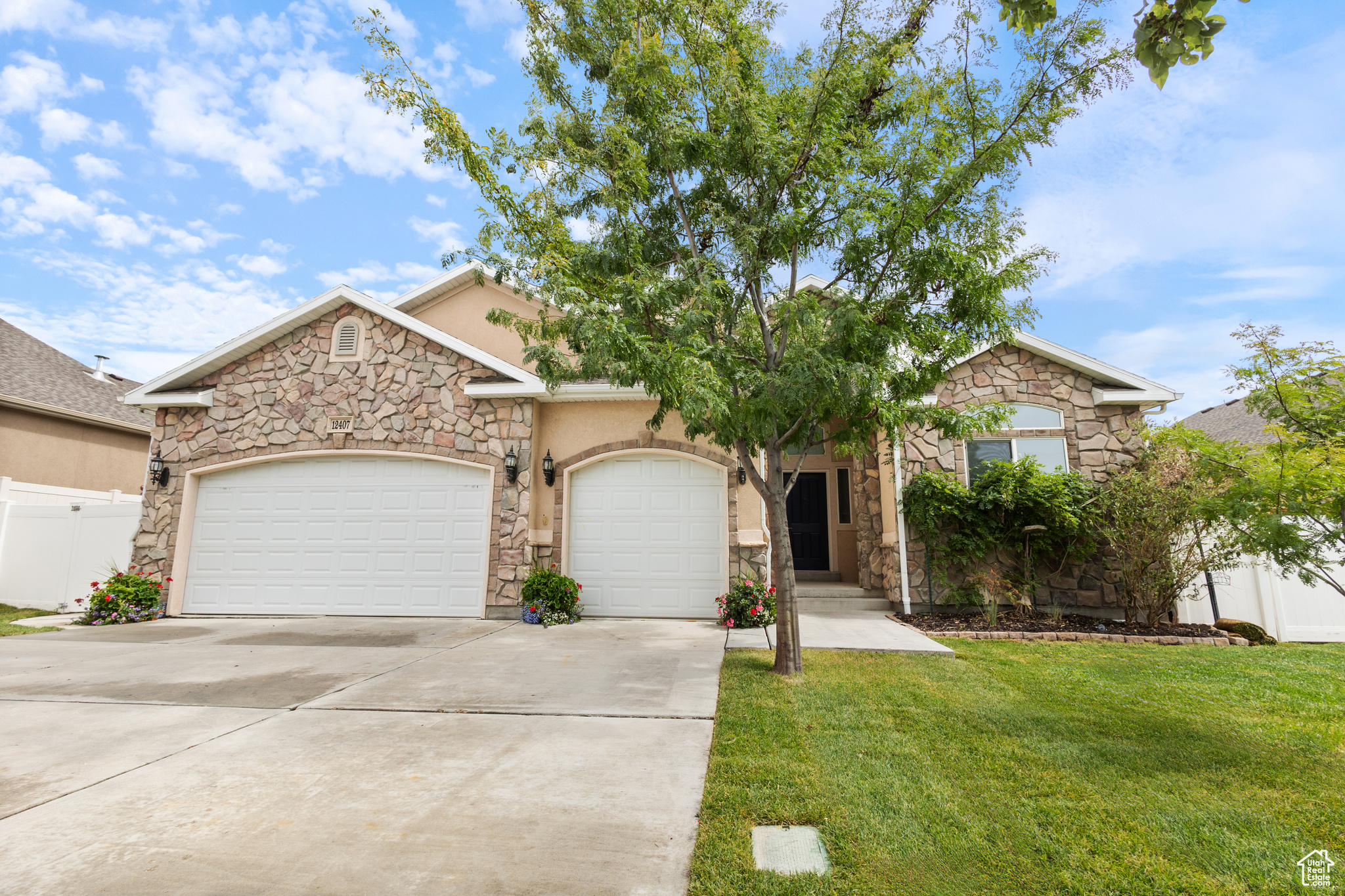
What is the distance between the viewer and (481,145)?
5648mm

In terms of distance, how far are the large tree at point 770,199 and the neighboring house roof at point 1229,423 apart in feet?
31.9

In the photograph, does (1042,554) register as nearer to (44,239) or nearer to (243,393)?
(243,393)

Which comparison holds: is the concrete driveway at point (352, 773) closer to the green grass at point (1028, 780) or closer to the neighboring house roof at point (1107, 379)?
the green grass at point (1028, 780)

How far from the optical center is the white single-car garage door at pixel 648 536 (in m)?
9.25

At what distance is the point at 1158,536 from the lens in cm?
806

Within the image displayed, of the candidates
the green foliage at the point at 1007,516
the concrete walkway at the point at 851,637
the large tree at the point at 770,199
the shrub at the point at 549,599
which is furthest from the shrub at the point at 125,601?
the green foliage at the point at 1007,516

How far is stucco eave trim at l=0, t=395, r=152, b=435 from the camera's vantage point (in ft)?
42.1

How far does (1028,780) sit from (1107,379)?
8.55 m

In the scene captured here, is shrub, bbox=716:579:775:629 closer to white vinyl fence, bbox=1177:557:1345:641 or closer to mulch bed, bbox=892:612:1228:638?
mulch bed, bbox=892:612:1228:638

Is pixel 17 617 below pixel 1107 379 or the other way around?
below

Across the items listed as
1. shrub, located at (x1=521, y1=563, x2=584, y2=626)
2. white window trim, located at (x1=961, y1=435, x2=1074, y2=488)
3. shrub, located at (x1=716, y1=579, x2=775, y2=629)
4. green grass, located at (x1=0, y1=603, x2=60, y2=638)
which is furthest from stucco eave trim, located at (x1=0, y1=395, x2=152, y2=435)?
white window trim, located at (x1=961, y1=435, x2=1074, y2=488)

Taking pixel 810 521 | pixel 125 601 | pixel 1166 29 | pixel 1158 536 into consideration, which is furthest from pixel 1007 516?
pixel 125 601

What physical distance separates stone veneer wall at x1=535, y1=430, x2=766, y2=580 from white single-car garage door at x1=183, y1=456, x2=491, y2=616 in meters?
1.06

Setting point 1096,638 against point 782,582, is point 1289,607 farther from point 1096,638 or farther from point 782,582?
point 782,582
